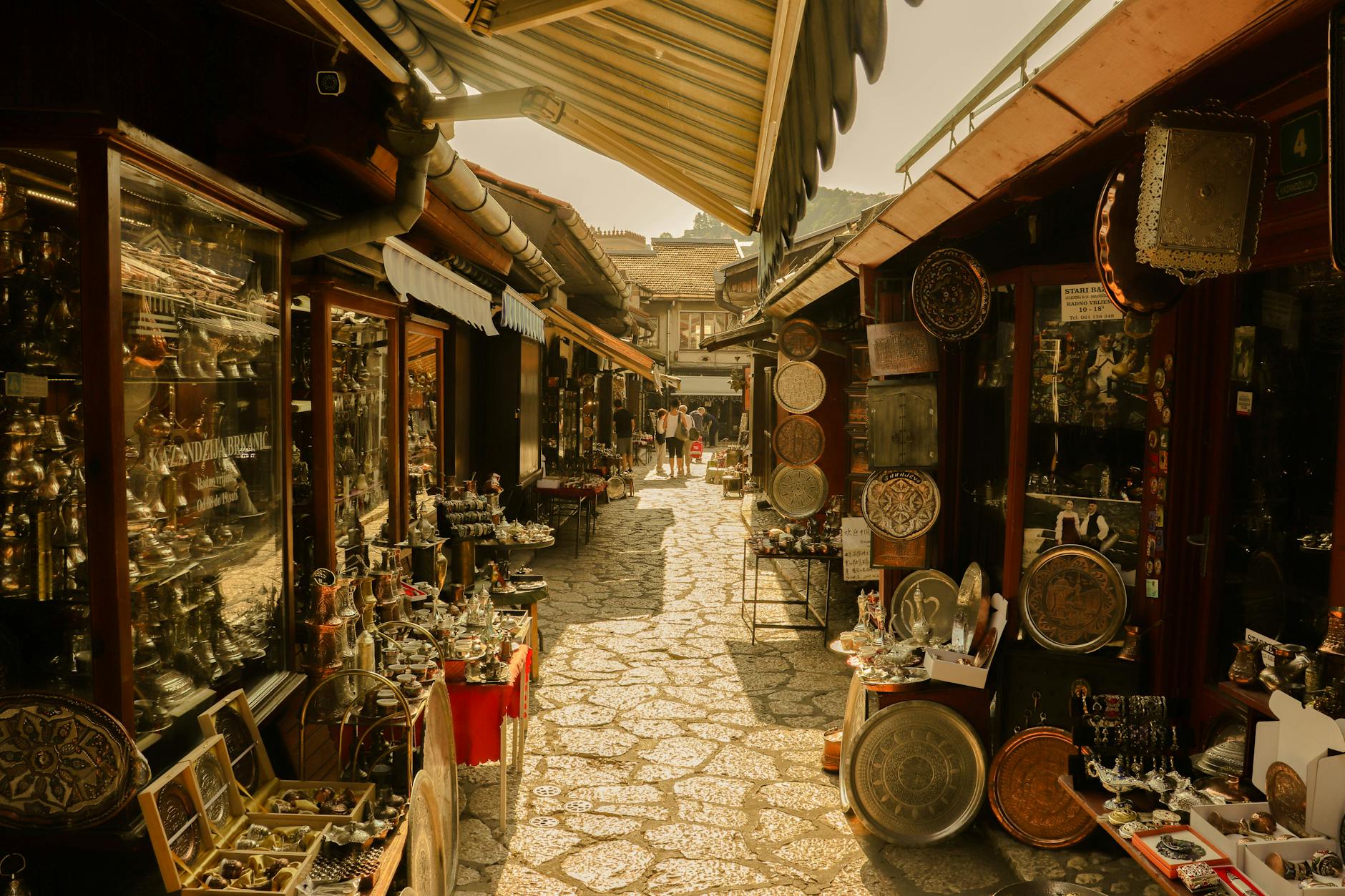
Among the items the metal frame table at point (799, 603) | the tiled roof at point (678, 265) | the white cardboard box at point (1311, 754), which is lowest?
the metal frame table at point (799, 603)

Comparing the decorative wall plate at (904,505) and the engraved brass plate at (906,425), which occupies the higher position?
the engraved brass plate at (906,425)

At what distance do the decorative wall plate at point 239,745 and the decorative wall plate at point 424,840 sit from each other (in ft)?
2.08

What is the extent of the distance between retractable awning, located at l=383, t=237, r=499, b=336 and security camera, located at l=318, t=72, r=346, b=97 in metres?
1.11

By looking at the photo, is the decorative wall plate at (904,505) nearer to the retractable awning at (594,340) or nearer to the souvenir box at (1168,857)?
the souvenir box at (1168,857)

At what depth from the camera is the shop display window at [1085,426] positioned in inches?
183

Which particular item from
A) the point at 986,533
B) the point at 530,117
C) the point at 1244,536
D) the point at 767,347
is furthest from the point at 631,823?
the point at 767,347

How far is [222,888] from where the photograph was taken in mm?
2797

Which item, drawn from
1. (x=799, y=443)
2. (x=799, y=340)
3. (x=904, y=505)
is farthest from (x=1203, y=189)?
(x=799, y=443)

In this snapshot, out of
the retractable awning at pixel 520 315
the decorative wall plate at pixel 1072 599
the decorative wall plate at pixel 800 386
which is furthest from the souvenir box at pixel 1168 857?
the decorative wall plate at pixel 800 386

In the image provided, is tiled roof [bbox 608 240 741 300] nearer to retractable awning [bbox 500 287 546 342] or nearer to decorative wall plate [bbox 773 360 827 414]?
retractable awning [bbox 500 287 546 342]

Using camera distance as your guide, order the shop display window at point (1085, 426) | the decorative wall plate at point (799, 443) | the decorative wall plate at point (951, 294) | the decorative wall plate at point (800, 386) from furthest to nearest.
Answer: the decorative wall plate at point (799, 443) → the decorative wall plate at point (800, 386) → the decorative wall plate at point (951, 294) → the shop display window at point (1085, 426)

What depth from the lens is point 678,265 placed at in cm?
4097

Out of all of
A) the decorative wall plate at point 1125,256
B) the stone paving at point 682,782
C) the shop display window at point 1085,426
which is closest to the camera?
the decorative wall plate at point 1125,256

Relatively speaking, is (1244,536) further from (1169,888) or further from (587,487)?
(587,487)
